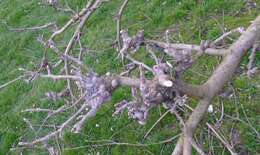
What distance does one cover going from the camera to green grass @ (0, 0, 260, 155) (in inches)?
135

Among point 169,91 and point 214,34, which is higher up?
point 169,91

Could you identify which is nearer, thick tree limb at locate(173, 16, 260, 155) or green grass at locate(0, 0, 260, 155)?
thick tree limb at locate(173, 16, 260, 155)

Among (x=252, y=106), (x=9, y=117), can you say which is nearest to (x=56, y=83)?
(x=9, y=117)

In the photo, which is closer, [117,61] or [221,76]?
[221,76]

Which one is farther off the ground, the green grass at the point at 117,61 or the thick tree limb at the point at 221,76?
the thick tree limb at the point at 221,76

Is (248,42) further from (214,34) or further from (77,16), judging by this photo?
(214,34)

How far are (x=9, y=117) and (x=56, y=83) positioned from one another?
1.70ft

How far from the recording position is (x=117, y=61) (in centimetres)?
432

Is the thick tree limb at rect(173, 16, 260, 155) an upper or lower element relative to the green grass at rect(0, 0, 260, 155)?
upper

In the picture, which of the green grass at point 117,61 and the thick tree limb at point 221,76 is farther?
the green grass at point 117,61

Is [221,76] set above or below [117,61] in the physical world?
above

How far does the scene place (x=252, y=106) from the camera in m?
3.34

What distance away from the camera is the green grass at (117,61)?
3441 mm

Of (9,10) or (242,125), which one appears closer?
(242,125)
